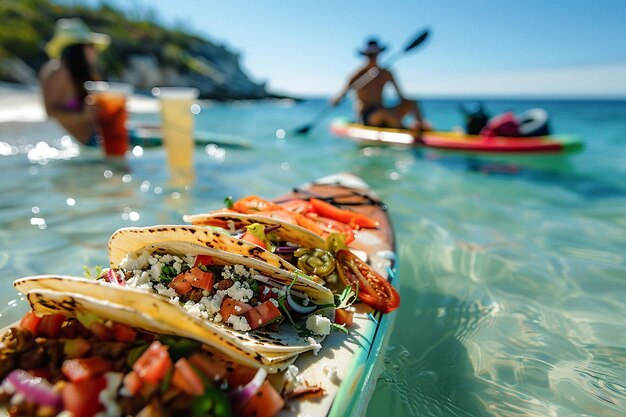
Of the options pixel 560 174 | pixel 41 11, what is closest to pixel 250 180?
A: pixel 560 174

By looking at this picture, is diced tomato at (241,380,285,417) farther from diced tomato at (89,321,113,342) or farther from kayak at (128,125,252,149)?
kayak at (128,125,252,149)

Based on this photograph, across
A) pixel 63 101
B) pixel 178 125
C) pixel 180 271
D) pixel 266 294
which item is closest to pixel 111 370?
pixel 180 271

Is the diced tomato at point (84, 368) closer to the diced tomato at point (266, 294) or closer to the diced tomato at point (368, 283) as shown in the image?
Answer: the diced tomato at point (266, 294)

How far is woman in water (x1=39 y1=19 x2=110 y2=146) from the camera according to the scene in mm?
8461

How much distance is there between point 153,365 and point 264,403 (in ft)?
1.37

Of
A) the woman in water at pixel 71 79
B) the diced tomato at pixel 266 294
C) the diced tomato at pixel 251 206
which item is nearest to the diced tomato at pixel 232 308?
the diced tomato at pixel 266 294

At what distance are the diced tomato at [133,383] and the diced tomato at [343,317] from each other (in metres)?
1.07

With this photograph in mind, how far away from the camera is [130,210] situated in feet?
18.4

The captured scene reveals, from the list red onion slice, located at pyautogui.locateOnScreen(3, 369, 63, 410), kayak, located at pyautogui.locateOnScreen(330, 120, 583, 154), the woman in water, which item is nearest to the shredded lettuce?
red onion slice, located at pyautogui.locateOnScreen(3, 369, 63, 410)

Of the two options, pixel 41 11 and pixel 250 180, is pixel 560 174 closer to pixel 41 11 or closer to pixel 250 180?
pixel 250 180

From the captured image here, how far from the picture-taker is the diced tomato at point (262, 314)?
191cm

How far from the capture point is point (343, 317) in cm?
219

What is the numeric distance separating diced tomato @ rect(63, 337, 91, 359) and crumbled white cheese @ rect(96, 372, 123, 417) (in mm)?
166

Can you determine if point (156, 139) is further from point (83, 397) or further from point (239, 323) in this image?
point (83, 397)
